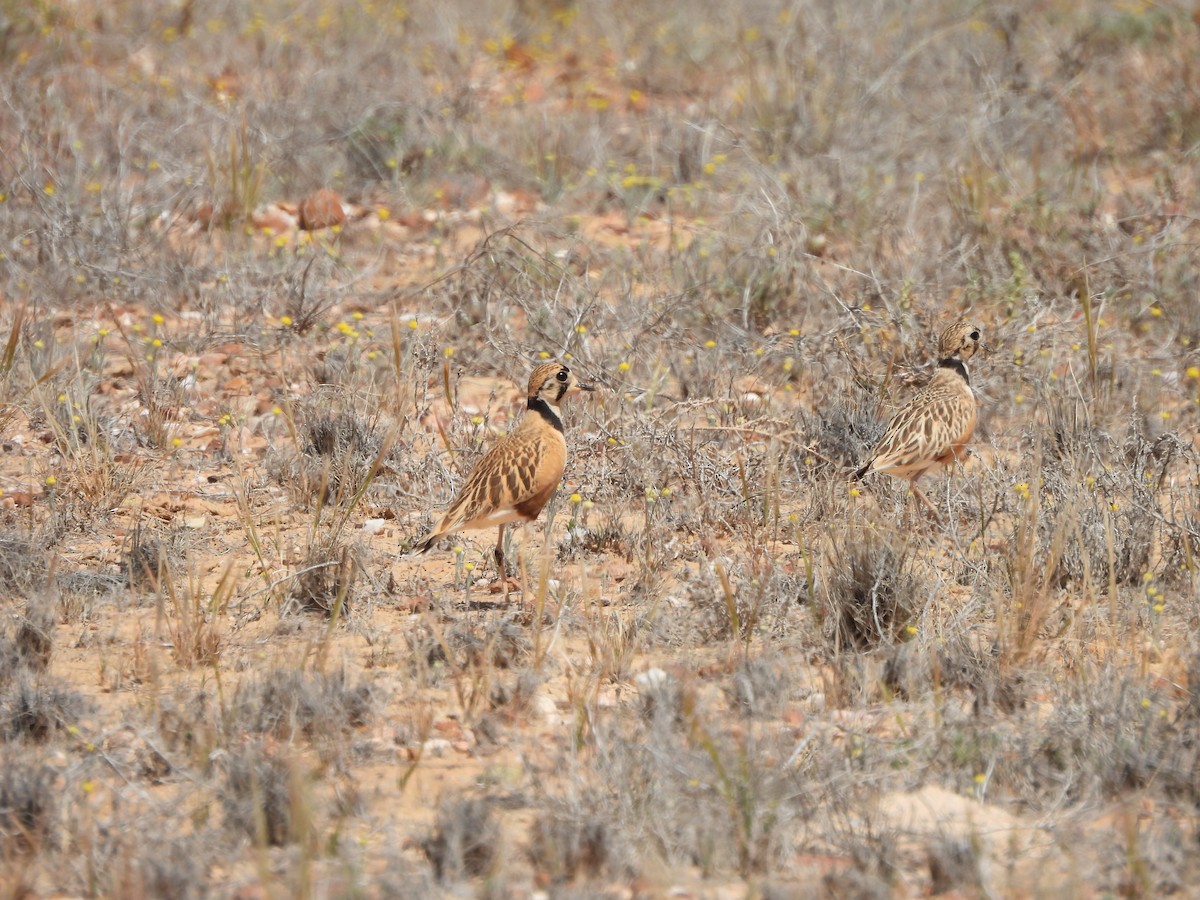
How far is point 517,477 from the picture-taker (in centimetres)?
554

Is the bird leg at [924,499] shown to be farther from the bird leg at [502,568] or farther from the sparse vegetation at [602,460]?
the bird leg at [502,568]

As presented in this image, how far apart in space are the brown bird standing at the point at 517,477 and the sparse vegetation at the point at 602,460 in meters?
0.26

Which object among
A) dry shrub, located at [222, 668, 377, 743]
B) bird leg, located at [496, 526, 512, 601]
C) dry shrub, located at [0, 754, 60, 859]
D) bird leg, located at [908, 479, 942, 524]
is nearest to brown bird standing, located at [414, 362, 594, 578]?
bird leg, located at [496, 526, 512, 601]

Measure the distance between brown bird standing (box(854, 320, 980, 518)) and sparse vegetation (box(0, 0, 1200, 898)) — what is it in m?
0.19

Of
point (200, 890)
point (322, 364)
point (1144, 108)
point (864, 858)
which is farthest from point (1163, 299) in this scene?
point (200, 890)

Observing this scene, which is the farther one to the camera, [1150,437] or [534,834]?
[1150,437]

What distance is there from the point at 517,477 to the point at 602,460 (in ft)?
3.88

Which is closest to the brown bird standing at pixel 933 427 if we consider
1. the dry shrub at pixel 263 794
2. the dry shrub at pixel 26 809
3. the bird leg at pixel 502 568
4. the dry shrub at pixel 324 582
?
the bird leg at pixel 502 568

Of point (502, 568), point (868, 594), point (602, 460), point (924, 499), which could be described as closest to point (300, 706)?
point (502, 568)

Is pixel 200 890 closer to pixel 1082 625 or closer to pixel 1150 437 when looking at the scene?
pixel 1082 625

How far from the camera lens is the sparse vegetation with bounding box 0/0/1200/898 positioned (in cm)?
409

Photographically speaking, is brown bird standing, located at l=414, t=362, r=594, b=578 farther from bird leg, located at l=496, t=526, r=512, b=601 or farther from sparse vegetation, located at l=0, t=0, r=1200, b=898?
sparse vegetation, located at l=0, t=0, r=1200, b=898

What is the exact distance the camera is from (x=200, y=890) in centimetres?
374

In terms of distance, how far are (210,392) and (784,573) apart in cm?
341
